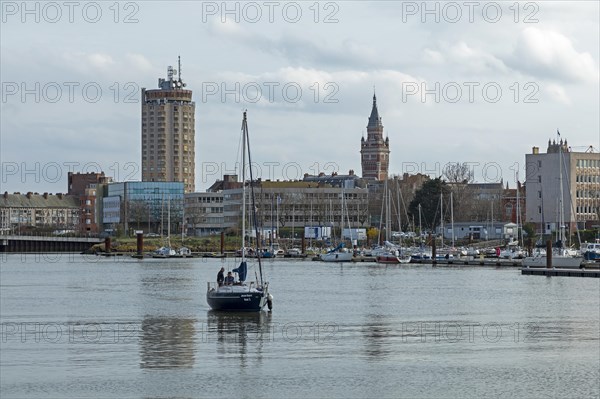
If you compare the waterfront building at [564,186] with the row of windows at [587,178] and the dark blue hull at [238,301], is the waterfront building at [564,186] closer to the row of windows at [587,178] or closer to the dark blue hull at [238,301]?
the row of windows at [587,178]

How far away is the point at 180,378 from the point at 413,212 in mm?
137959

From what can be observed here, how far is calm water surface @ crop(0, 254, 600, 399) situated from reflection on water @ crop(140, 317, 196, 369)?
0.08 m

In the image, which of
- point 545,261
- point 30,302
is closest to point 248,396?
point 30,302

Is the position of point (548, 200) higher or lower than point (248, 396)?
higher

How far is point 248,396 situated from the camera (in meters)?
39.0

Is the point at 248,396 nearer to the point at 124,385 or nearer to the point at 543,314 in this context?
the point at 124,385

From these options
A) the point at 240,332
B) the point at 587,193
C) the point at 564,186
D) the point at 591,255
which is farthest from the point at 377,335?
the point at 587,193

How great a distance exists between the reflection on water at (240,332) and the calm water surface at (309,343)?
0.10m

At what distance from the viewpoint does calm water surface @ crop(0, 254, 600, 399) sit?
4078 cm

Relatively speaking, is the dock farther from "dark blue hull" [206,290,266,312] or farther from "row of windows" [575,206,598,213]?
"row of windows" [575,206,598,213]

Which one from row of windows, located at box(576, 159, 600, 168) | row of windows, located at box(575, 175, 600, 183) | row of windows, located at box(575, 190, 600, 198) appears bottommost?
row of windows, located at box(575, 190, 600, 198)

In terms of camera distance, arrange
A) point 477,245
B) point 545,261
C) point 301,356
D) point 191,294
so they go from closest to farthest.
A: point 301,356, point 191,294, point 545,261, point 477,245

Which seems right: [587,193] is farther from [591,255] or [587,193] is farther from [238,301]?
[238,301]

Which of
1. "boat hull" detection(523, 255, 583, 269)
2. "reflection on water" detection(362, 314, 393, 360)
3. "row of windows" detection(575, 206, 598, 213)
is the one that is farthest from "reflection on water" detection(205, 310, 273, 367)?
"row of windows" detection(575, 206, 598, 213)
